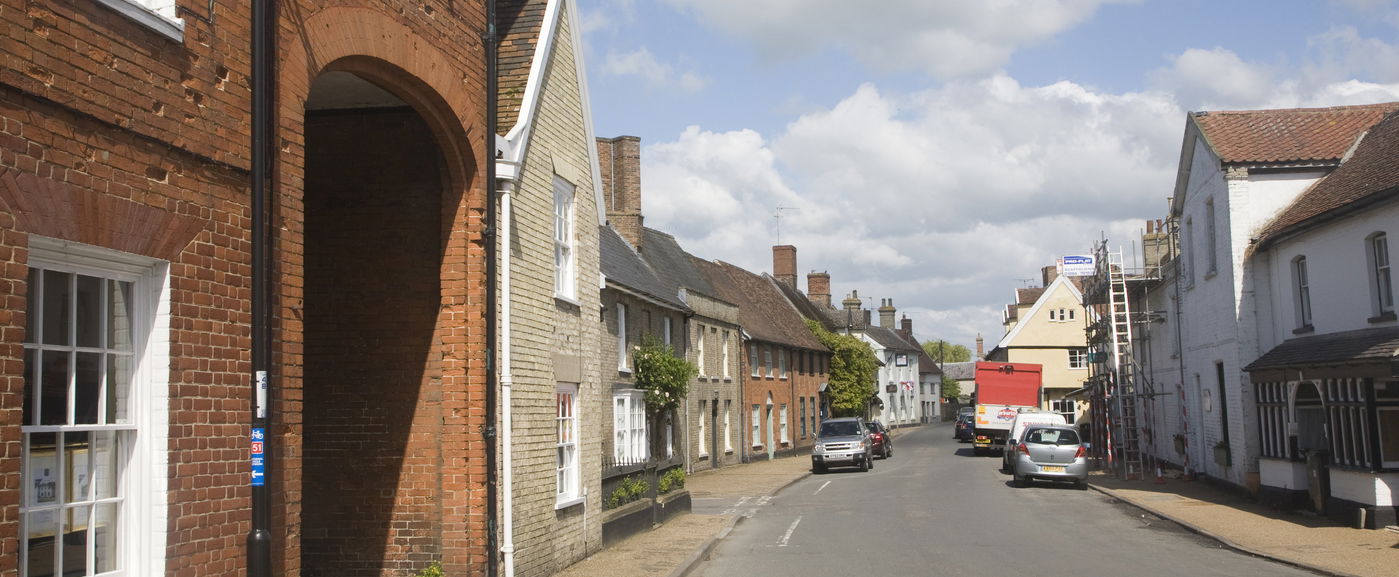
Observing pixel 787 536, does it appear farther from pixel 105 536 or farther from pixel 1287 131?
pixel 1287 131

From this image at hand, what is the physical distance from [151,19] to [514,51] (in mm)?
6213

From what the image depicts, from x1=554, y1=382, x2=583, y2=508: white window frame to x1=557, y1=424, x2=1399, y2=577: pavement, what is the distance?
0.87 meters

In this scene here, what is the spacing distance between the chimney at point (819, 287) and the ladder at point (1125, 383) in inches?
1363

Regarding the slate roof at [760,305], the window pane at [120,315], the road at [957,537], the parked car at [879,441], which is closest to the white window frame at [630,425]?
the road at [957,537]

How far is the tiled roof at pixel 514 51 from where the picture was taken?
11.6m

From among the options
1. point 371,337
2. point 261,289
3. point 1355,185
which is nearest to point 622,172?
point 1355,185

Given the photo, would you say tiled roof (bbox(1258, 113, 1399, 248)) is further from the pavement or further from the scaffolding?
the scaffolding

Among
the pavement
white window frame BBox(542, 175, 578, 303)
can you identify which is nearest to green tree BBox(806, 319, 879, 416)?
the pavement

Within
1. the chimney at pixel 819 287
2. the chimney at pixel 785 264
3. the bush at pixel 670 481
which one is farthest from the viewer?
the chimney at pixel 819 287

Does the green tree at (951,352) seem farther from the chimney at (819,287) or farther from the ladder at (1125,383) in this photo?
the ladder at (1125,383)

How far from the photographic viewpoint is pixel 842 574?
531 inches

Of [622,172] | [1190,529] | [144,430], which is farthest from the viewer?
[622,172]

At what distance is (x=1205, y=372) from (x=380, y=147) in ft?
71.1

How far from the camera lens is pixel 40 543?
558cm
